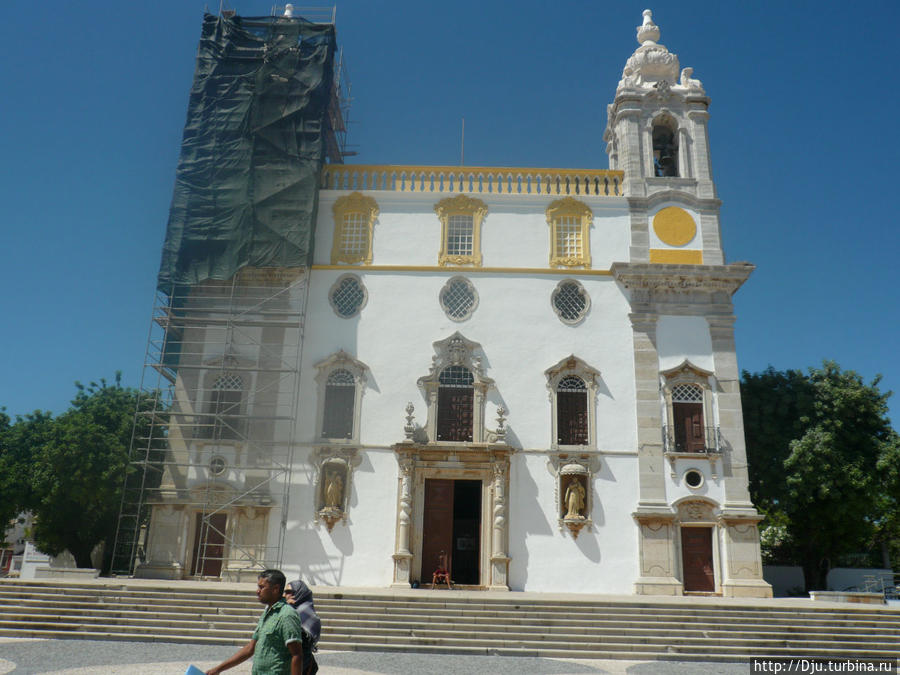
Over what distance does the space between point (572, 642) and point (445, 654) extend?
2228mm

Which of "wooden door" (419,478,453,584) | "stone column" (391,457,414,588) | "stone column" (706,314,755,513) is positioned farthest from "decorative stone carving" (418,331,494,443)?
"stone column" (706,314,755,513)

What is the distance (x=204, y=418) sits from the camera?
18.6m

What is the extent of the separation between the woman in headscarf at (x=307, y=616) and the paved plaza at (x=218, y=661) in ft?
12.9

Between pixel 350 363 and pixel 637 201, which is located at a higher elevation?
pixel 637 201

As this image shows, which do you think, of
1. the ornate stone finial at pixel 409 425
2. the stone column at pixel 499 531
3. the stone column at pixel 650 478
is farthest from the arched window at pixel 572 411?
the ornate stone finial at pixel 409 425

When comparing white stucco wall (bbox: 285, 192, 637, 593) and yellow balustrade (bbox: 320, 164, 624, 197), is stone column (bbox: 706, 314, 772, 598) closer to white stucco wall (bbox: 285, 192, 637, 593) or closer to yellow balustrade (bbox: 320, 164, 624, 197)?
white stucco wall (bbox: 285, 192, 637, 593)

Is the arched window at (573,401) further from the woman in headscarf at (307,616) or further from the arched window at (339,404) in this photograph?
the woman in headscarf at (307,616)

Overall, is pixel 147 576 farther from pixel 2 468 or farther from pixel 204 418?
pixel 2 468

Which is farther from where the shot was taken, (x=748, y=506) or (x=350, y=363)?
(x=350, y=363)

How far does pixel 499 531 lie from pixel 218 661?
8449 millimetres

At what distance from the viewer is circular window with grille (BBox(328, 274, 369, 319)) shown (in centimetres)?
Answer: 1964

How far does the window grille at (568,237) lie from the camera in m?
20.1

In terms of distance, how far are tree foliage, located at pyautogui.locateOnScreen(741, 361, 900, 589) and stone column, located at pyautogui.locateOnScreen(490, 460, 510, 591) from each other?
28.4ft

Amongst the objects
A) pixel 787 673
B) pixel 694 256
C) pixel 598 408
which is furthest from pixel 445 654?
pixel 694 256
